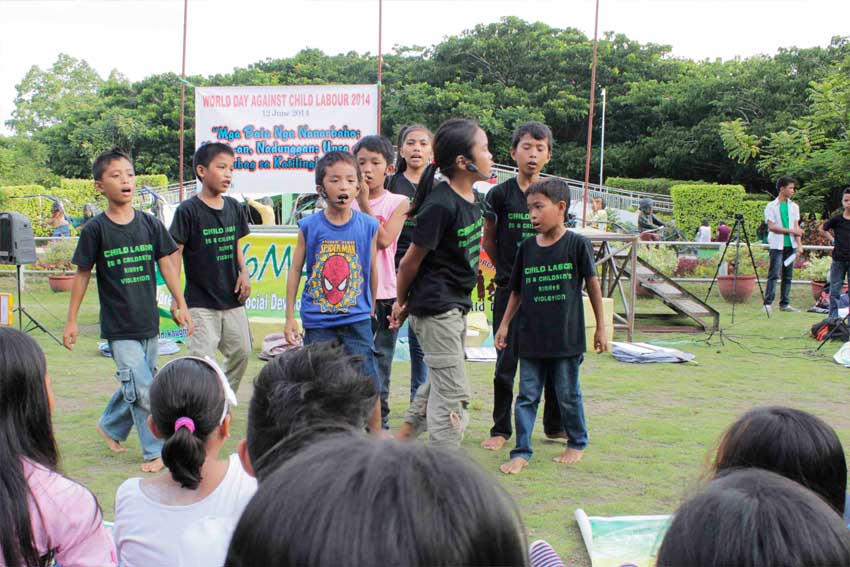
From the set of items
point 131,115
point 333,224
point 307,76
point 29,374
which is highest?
point 307,76

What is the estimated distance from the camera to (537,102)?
132 feet

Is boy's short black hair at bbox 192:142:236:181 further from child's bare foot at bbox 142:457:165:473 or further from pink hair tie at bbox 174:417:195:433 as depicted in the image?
pink hair tie at bbox 174:417:195:433

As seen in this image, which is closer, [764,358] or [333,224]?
[333,224]

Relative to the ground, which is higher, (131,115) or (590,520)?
(131,115)

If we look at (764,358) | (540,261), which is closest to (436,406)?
(540,261)

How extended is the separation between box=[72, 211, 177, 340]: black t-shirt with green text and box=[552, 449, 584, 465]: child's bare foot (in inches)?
97.2

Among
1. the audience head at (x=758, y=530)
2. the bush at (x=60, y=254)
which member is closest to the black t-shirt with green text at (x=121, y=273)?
the audience head at (x=758, y=530)

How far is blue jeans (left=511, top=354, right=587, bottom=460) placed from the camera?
15.0 feet

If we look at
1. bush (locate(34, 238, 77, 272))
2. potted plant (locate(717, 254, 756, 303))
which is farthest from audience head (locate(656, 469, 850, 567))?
bush (locate(34, 238, 77, 272))

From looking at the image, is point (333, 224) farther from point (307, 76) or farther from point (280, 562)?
point (307, 76)

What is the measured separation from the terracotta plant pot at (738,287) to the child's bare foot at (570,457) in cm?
864

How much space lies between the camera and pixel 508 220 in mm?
4980

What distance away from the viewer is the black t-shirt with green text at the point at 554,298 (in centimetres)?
454

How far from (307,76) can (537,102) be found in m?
12.5
